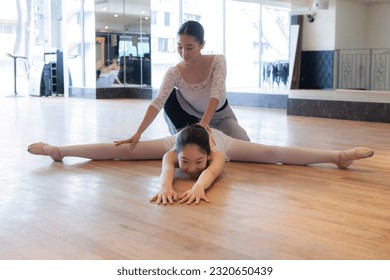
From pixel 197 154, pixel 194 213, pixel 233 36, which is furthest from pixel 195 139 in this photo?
pixel 233 36

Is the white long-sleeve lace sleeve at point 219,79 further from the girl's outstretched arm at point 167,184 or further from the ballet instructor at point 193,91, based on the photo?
the girl's outstretched arm at point 167,184

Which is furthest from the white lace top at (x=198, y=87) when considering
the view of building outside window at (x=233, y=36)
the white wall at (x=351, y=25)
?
the view of building outside window at (x=233, y=36)

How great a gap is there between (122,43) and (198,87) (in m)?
8.92

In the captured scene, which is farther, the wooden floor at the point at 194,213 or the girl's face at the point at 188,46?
the girl's face at the point at 188,46

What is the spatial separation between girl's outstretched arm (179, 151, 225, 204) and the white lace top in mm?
535

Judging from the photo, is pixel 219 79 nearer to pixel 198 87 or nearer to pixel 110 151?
pixel 198 87

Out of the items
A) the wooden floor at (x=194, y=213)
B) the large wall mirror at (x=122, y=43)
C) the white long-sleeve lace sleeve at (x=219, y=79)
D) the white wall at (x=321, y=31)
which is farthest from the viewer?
the large wall mirror at (x=122, y=43)

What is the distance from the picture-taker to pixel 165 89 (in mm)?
3098

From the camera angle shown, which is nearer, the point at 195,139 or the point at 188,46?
the point at 195,139

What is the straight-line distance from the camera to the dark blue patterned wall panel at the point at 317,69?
10.8m

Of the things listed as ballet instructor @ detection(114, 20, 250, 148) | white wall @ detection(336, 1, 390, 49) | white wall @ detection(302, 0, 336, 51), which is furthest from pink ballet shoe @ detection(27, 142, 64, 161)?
white wall @ detection(336, 1, 390, 49)

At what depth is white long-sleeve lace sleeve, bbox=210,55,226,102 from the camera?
299 cm

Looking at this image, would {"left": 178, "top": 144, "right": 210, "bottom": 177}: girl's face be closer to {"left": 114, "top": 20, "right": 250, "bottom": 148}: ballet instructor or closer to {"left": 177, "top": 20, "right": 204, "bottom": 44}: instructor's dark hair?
Result: {"left": 114, "top": 20, "right": 250, "bottom": 148}: ballet instructor

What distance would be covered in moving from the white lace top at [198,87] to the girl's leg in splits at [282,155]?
33cm
